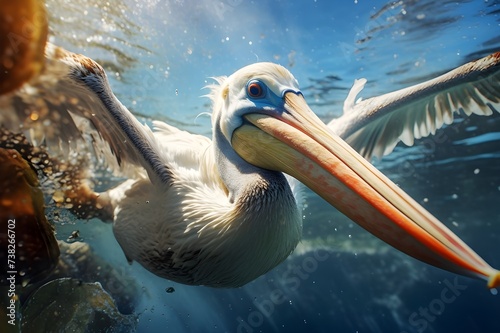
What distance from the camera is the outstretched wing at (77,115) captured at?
2844mm

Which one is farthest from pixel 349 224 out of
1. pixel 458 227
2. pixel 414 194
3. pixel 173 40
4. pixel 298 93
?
pixel 298 93

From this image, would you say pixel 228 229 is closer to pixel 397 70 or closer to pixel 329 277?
pixel 397 70

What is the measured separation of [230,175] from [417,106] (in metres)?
3.22

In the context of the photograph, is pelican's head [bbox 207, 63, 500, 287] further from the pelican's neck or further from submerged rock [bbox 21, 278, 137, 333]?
submerged rock [bbox 21, 278, 137, 333]

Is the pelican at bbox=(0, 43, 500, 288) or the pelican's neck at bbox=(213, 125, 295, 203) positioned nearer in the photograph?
the pelican at bbox=(0, 43, 500, 288)

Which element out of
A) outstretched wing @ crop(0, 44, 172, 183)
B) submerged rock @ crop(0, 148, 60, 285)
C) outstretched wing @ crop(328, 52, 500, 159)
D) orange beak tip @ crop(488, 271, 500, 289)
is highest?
outstretched wing @ crop(328, 52, 500, 159)

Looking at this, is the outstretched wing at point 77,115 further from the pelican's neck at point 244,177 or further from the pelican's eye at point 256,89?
the pelican's eye at point 256,89

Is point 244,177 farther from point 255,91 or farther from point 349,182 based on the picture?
point 349,182

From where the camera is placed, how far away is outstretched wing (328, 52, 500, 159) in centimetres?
431

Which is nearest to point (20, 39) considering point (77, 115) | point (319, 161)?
point (77, 115)

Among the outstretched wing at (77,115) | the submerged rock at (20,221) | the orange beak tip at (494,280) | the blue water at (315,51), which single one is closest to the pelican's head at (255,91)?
the outstretched wing at (77,115)

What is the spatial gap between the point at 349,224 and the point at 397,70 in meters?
14.5

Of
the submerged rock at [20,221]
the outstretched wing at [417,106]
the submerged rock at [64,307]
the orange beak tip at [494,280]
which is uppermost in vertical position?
the outstretched wing at [417,106]

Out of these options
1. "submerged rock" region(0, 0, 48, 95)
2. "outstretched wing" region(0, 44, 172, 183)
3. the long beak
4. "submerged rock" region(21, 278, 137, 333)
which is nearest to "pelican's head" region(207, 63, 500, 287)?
the long beak
